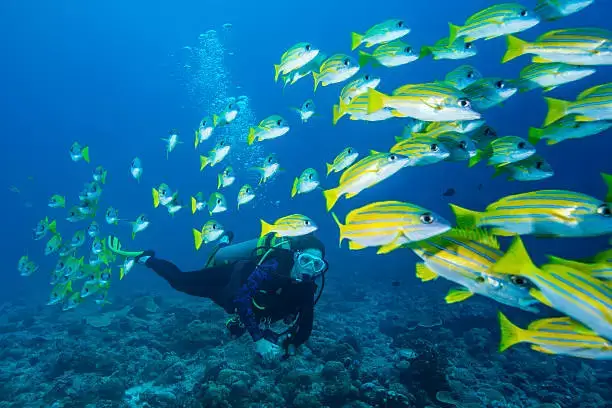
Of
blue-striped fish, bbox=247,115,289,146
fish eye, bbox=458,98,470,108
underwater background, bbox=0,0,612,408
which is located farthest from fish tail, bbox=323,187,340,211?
underwater background, bbox=0,0,612,408

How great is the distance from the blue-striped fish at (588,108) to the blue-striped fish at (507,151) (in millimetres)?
527

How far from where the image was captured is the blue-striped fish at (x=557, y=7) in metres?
4.00

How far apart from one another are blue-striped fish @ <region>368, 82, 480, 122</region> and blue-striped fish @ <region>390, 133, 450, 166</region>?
26 centimetres

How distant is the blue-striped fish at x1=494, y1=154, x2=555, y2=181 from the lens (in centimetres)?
439

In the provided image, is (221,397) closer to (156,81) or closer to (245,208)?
(245,208)

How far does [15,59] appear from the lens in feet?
378

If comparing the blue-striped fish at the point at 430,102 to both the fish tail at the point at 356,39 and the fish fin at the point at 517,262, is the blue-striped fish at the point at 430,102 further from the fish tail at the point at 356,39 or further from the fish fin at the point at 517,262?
the fish tail at the point at 356,39

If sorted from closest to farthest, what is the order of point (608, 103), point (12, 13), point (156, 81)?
1. point (608, 103)
2. point (12, 13)
3. point (156, 81)

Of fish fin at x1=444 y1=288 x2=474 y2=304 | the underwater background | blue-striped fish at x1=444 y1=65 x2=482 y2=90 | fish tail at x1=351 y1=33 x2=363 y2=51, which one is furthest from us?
the underwater background

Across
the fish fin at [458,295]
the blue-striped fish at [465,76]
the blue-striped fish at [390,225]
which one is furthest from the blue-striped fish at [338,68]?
the fish fin at [458,295]

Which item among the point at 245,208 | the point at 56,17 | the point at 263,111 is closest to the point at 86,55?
the point at 56,17

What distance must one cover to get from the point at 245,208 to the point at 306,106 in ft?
180

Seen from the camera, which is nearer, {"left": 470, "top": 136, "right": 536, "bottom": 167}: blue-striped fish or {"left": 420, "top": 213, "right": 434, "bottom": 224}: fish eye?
{"left": 420, "top": 213, "right": 434, "bottom": 224}: fish eye

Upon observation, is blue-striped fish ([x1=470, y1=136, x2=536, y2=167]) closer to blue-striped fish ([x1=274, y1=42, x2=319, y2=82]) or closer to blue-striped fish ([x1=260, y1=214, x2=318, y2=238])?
blue-striped fish ([x1=260, y1=214, x2=318, y2=238])
